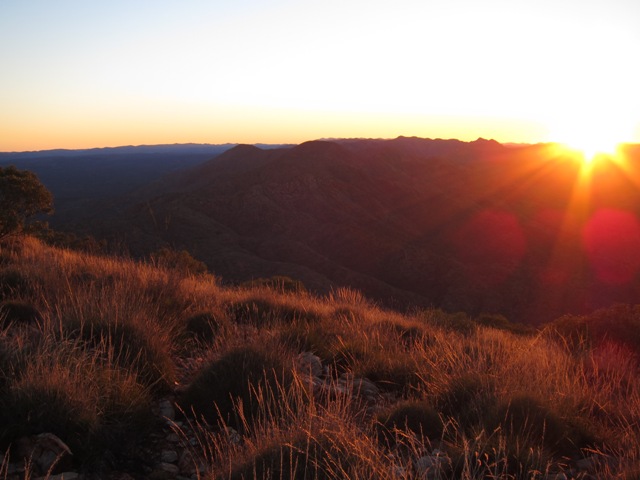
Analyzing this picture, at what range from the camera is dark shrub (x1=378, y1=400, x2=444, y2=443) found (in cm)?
337

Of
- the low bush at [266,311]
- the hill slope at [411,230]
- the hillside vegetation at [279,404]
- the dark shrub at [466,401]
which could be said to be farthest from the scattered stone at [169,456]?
the hill slope at [411,230]

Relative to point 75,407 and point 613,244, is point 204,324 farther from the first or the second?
point 613,244

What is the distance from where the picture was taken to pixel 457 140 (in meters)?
155

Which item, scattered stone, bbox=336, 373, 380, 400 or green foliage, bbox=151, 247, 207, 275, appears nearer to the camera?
scattered stone, bbox=336, 373, 380, 400

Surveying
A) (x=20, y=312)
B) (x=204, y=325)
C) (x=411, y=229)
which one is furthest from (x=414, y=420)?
(x=411, y=229)

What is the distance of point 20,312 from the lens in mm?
4844

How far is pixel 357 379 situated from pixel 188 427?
1631 millimetres

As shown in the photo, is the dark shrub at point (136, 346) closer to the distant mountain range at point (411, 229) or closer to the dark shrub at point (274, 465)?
the dark shrub at point (274, 465)

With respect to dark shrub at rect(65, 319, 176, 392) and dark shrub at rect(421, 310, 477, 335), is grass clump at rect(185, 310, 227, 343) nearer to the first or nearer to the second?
dark shrub at rect(65, 319, 176, 392)

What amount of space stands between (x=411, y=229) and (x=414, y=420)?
182 ft

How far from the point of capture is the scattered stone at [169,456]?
2.98 m

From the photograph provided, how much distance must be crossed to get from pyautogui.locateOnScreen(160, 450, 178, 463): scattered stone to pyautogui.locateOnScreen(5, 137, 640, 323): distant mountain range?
24.3 metres

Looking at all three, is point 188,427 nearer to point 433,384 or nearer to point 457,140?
point 433,384

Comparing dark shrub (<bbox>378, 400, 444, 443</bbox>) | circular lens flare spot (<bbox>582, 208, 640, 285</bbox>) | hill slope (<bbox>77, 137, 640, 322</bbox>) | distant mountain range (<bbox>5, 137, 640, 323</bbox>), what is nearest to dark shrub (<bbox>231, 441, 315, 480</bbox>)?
dark shrub (<bbox>378, 400, 444, 443</bbox>)
